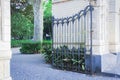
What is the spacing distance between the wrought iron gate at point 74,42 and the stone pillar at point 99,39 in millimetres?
156

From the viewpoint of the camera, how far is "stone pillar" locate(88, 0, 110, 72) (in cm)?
935

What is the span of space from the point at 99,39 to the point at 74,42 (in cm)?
125

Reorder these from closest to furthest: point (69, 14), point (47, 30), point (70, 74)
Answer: point (70, 74), point (69, 14), point (47, 30)

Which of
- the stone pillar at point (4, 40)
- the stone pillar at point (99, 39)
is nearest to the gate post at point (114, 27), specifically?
the stone pillar at point (99, 39)

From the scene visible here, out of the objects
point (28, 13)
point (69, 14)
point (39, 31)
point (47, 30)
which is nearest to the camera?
point (69, 14)

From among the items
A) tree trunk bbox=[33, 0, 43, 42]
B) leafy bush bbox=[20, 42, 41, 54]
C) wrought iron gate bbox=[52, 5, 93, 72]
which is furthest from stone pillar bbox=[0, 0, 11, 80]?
tree trunk bbox=[33, 0, 43, 42]

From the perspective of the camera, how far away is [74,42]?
10336 millimetres

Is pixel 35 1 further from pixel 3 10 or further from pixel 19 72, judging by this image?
pixel 3 10

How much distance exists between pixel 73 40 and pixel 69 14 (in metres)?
1.29

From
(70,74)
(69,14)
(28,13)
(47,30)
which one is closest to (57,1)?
(69,14)

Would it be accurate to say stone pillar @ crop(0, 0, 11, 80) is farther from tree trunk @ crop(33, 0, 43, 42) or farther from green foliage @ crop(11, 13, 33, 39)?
green foliage @ crop(11, 13, 33, 39)

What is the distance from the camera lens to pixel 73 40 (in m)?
10.5

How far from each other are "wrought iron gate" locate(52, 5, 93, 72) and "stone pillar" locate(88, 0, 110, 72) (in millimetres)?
156

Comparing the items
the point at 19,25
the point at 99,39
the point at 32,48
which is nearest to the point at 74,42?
the point at 99,39
